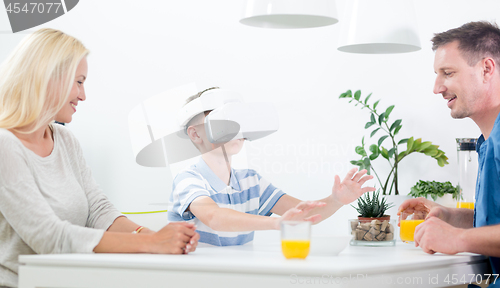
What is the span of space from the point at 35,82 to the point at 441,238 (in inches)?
37.8

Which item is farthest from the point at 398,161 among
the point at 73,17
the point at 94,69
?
the point at 73,17

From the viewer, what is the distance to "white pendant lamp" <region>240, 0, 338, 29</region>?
4.76 feet

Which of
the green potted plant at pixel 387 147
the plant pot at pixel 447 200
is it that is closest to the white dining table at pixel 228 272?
the plant pot at pixel 447 200

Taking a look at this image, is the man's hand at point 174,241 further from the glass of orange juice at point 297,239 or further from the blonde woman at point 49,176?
the glass of orange juice at point 297,239

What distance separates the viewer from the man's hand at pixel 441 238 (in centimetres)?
103

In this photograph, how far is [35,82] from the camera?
1198 mm

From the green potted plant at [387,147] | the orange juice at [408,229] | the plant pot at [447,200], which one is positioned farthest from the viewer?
the green potted plant at [387,147]

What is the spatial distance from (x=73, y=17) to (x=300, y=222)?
1.79m

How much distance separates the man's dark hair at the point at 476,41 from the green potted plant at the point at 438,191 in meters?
0.74

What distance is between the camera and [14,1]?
7.97ft

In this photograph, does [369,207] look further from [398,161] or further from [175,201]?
[398,161]

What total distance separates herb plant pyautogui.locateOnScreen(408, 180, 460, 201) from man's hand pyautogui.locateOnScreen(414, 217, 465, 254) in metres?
1.06

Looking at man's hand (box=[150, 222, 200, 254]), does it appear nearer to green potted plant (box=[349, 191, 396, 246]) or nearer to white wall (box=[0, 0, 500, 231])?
green potted plant (box=[349, 191, 396, 246])

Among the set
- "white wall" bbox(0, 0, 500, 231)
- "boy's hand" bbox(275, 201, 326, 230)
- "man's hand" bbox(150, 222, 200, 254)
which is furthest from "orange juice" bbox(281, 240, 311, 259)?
"white wall" bbox(0, 0, 500, 231)
